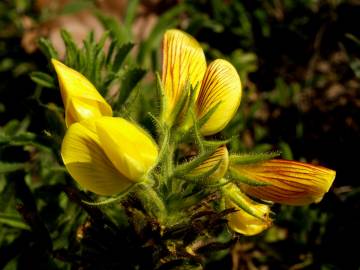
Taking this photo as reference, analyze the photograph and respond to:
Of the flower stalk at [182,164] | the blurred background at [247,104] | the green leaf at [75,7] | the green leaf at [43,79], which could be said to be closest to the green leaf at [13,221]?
the blurred background at [247,104]

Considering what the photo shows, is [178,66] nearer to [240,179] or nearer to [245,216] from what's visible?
[240,179]

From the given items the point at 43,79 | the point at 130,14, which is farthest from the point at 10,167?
the point at 130,14

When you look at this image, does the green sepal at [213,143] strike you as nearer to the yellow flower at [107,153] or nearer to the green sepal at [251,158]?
the green sepal at [251,158]

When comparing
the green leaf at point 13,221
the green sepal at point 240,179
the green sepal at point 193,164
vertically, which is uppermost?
the green sepal at point 193,164

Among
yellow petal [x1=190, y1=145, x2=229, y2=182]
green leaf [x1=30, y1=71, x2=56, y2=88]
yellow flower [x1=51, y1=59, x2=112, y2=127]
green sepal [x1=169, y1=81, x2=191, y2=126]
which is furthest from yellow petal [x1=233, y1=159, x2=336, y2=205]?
green leaf [x1=30, y1=71, x2=56, y2=88]

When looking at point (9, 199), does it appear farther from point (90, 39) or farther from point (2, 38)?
point (2, 38)

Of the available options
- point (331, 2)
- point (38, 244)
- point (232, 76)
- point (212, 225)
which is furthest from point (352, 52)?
point (38, 244)
